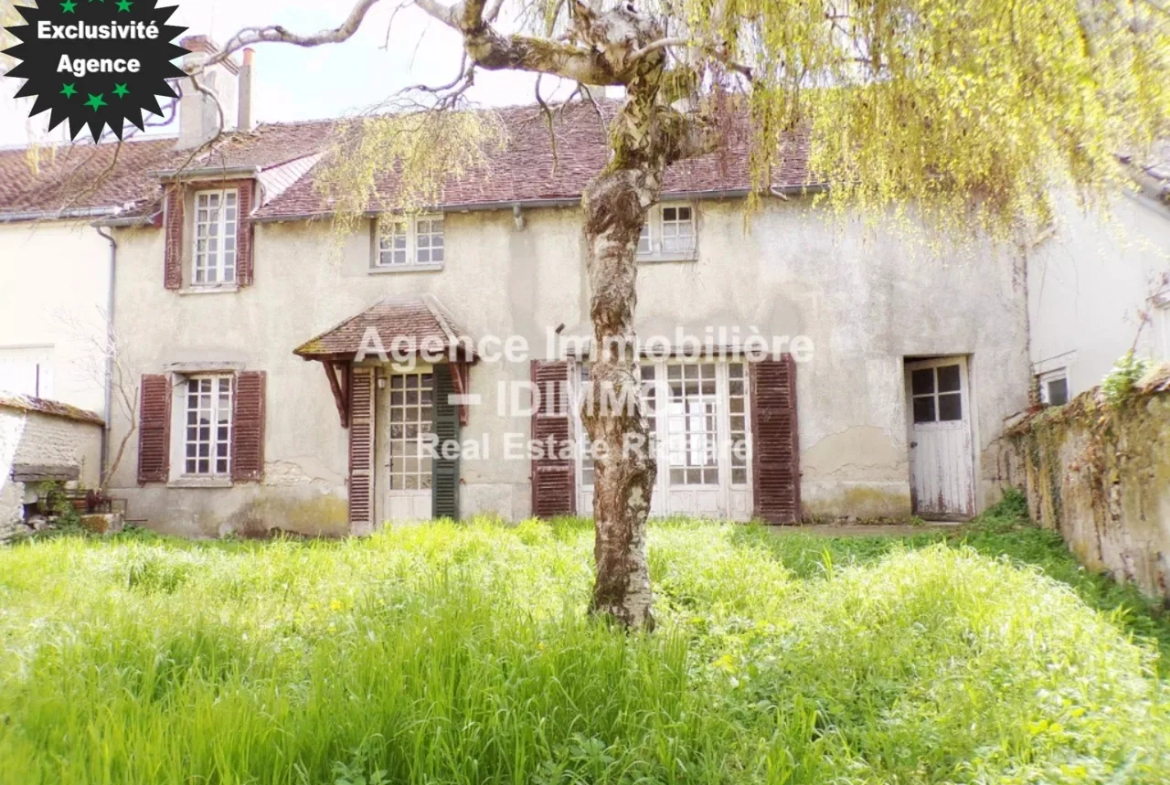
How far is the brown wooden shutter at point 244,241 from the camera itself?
10398 millimetres

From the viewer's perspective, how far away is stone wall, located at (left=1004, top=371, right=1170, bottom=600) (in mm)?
4711

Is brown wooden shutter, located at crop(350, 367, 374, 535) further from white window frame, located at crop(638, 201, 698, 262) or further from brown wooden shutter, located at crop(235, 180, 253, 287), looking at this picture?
white window frame, located at crop(638, 201, 698, 262)

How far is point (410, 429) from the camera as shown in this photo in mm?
10242

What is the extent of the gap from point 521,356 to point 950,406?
5968 mm

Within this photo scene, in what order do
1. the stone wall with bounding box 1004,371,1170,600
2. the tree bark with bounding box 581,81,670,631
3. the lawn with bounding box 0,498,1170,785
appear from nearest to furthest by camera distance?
the lawn with bounding box 0,498,1170,785 < the tree bark with bounding box 581,81,670,631 < the stone wall with bounding box 1004,371,1170,600

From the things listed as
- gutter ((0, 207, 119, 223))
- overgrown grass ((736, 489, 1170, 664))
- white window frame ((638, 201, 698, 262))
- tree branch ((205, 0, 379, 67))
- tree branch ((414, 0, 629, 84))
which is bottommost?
overgrown grass ((736, 489, 1170, 664))

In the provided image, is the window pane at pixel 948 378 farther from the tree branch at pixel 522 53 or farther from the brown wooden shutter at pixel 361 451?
the brown wooden shutter at pixel 361 451

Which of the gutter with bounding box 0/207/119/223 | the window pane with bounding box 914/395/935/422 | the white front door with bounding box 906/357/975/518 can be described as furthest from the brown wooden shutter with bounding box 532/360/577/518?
the gutter with bounding box 0/207/119/223

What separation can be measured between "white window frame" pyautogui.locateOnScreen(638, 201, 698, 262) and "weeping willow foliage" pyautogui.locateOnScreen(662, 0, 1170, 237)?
20.5 feet

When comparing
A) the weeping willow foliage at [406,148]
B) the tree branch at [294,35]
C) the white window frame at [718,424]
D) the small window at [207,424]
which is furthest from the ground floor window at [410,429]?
the tree branch at [294,35]

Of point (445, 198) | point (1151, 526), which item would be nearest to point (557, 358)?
point (445, 198)

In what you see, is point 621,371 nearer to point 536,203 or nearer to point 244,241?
point 536,203

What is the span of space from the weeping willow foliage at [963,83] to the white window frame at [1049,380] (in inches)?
233

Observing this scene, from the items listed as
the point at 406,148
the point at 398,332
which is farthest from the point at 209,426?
the point at 406,148
